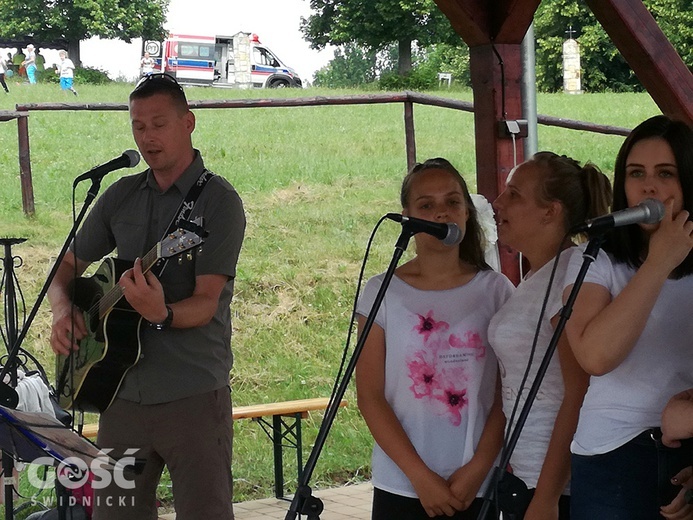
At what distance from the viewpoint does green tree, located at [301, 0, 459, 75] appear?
938 centimetres

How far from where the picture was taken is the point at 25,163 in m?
7.86

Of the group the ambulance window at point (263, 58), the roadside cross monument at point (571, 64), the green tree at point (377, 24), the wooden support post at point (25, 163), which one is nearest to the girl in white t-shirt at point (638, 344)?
the wooden support post at point (25, 163)

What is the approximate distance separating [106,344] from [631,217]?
173cm

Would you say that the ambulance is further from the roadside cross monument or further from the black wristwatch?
the black wristwatch

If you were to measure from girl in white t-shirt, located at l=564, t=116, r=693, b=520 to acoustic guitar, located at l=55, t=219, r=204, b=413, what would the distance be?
119 cm

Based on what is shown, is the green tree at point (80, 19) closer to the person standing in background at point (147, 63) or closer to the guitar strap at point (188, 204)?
the person standing in background at point (147, 63)

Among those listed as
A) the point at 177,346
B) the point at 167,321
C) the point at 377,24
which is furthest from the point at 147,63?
the point at 167,321

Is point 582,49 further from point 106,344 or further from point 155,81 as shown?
point 106,344

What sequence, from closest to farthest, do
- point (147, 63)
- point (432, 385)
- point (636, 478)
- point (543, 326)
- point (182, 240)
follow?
point (636, 478), point (543, 326), point (432, 385), point (182, 240), point (147, 63)

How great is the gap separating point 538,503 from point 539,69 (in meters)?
18.2

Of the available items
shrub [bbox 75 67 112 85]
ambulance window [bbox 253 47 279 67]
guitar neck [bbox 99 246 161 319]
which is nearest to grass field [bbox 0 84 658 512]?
shrub [bbox 75 67 112 85]

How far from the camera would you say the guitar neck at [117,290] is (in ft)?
9.82

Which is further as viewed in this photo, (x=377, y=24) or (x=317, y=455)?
(x=377, y=24)

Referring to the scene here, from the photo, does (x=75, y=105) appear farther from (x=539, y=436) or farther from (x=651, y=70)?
(x=539, y=436)
